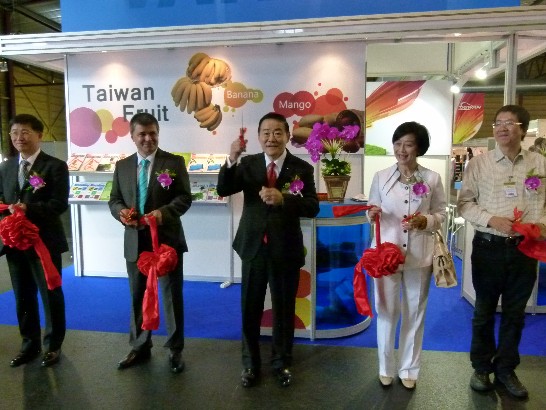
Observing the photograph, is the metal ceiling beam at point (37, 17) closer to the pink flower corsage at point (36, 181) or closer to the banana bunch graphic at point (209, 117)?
the banana bunch graphic at point (209, 117)

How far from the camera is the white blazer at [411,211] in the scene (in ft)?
8.07

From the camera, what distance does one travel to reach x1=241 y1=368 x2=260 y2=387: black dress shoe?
2.69 metres

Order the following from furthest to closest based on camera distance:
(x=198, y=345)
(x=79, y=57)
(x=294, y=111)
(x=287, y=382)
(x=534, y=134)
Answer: (x=534, y=134) → (x=79, y=57) → (x=294, y=111) → (x=198, y=345) → (x=287, y=382)

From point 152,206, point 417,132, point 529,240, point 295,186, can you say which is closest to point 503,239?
point 529,240

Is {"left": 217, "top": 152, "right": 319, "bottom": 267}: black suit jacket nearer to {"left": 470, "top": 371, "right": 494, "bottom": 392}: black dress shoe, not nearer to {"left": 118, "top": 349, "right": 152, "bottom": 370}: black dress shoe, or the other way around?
{"left": 118, "top": 349, "right": 152, "bottom": 370}: black dress shoe

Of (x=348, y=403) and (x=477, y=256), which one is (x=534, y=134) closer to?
(x=477, y=256)

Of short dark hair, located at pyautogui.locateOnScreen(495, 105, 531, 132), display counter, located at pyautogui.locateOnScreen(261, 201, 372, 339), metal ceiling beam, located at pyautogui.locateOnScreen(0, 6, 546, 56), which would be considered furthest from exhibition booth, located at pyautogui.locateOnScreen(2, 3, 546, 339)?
short dark hair, located at pyautogui.locateOnScreen(495, 105, 531, 132)

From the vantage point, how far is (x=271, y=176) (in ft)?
8.48

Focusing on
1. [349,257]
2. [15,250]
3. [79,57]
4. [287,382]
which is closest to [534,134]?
[349,257]

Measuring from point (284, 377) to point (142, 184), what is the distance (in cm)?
156

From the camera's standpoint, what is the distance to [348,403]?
2.51m

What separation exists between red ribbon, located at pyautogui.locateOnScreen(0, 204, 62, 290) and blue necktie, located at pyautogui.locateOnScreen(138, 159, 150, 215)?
72 centimetres

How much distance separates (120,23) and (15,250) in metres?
3.35

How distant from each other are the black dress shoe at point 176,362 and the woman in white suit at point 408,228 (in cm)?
135
